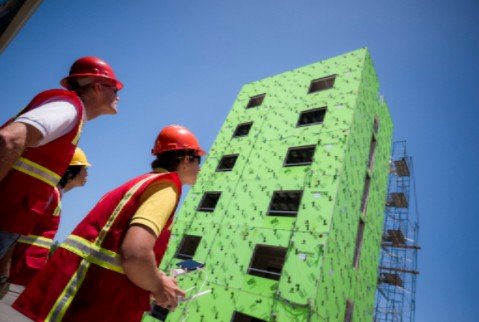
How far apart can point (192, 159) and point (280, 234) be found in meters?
10.5

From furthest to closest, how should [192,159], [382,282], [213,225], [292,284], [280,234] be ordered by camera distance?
[382,282] < [213,225] < [280,234] < [292,284] < [192,159]

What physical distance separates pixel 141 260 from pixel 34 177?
0.88 metres

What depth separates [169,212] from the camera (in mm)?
1565

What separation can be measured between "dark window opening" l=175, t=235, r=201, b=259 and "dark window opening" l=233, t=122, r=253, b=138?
24.1 feet

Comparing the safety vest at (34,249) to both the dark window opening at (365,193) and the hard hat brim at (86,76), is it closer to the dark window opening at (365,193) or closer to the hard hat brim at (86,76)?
the hard hat brim at (86,76)

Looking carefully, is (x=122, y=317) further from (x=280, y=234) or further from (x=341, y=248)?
(x=341, y=248)

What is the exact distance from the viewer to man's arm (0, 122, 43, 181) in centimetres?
131

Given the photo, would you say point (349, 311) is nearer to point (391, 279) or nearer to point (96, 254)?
point (391, 279)

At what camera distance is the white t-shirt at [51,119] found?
147 cm

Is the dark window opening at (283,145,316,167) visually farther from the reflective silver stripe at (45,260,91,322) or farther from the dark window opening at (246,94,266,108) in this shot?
the reflective silver stripe at (45,260,91,322)

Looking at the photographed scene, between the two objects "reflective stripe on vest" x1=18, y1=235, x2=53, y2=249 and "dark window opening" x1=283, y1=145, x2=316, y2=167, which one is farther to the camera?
"dark window opening" x1=283, y1=145, x2=316, y2=167

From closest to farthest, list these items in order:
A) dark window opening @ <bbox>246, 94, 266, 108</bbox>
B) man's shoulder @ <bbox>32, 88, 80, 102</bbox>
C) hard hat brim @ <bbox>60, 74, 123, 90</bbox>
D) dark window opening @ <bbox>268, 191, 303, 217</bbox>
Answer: man's shoulder @ <bbox>32, 88, 80, 102</bbox> → hard hat brim @ <bbox>60, 74, 123, 90</bbox> → dark window opening @ <bbox>268, 191, 303, 217</bbox> → dark window opening @ <bbox>246, 94, 266, 108</bbox>

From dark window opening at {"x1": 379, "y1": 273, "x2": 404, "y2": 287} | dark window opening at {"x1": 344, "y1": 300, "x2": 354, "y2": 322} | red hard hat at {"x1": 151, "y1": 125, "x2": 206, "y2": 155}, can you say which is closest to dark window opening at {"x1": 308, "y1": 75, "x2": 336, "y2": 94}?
dark window opening at {"x1": 344, "y1": 300, "x2": 354, "y2": 322}

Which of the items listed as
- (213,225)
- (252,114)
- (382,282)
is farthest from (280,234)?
(382,282)
